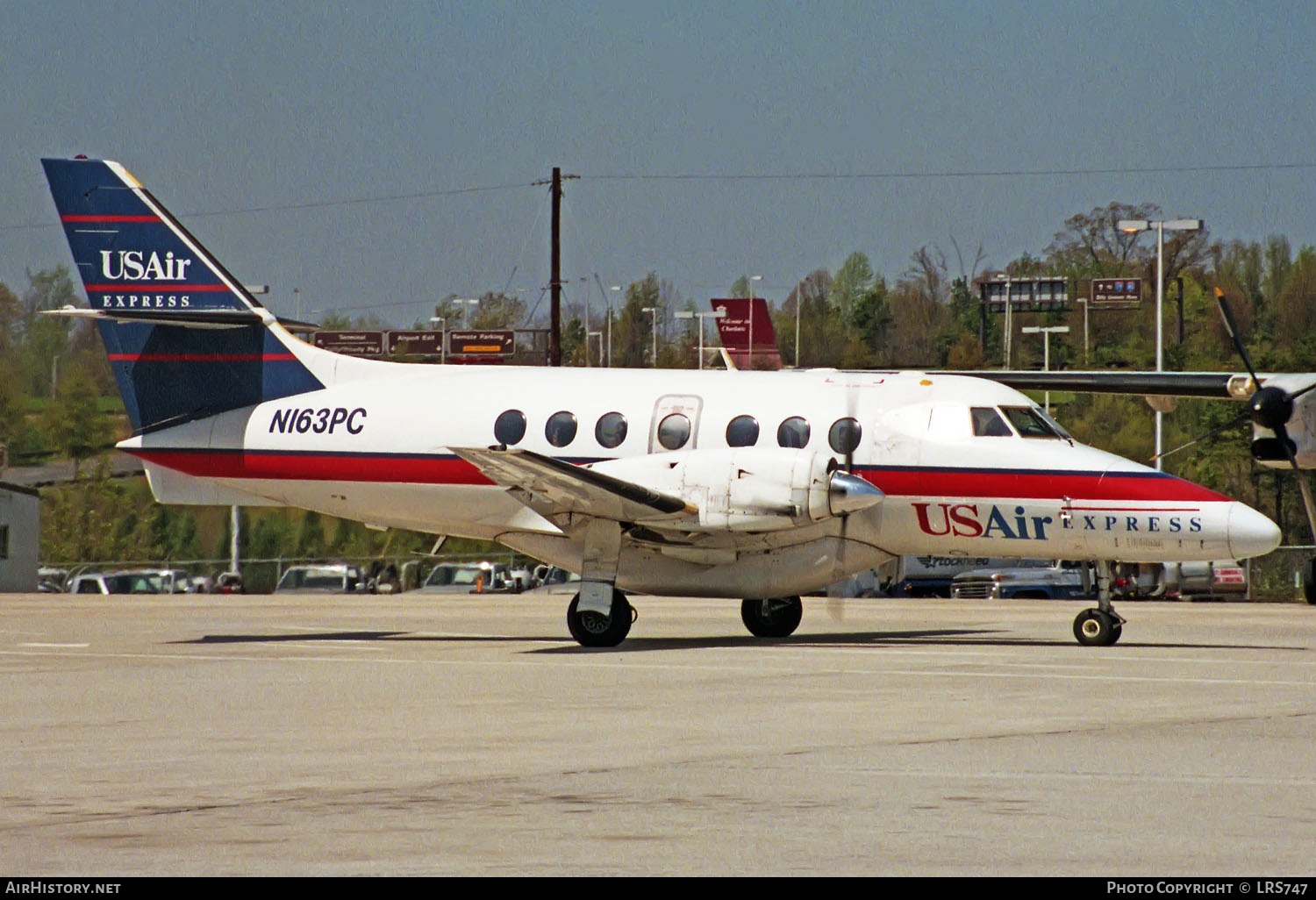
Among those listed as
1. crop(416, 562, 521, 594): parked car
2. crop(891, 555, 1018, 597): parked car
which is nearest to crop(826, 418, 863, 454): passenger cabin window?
crop(416, 562, 521, 594): parked car

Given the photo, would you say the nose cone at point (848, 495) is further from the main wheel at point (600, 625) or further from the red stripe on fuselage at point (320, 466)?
the red stripe on fuselage at point (320, 466)

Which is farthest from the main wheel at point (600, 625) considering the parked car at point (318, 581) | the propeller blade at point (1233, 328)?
the parked car at point (318, 581)

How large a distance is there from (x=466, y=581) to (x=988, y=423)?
2870 centimetres

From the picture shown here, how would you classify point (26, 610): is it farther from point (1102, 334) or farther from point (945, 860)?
point (1102, 334)

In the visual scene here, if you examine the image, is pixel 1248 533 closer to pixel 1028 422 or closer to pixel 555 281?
pixel 1028 422

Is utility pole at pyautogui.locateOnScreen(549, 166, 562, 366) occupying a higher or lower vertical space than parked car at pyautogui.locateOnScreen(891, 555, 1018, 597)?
higher

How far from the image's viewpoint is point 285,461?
2194 centimetres

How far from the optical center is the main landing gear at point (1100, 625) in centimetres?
1931

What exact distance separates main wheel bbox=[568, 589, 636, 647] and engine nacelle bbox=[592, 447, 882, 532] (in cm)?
137

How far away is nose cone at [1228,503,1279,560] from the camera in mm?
18422

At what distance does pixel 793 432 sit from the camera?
66.5 ft

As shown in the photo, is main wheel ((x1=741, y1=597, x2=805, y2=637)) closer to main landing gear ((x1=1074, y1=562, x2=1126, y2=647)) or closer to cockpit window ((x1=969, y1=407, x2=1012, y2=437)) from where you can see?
cockpit window ((x1=969, y1=407, x2=1012, y2=437))

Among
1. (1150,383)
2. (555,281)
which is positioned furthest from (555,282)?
(1150,383)

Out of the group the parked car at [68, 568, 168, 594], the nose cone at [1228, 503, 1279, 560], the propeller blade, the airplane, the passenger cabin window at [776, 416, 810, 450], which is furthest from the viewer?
the parked car at [68, 568, 168, 594]
